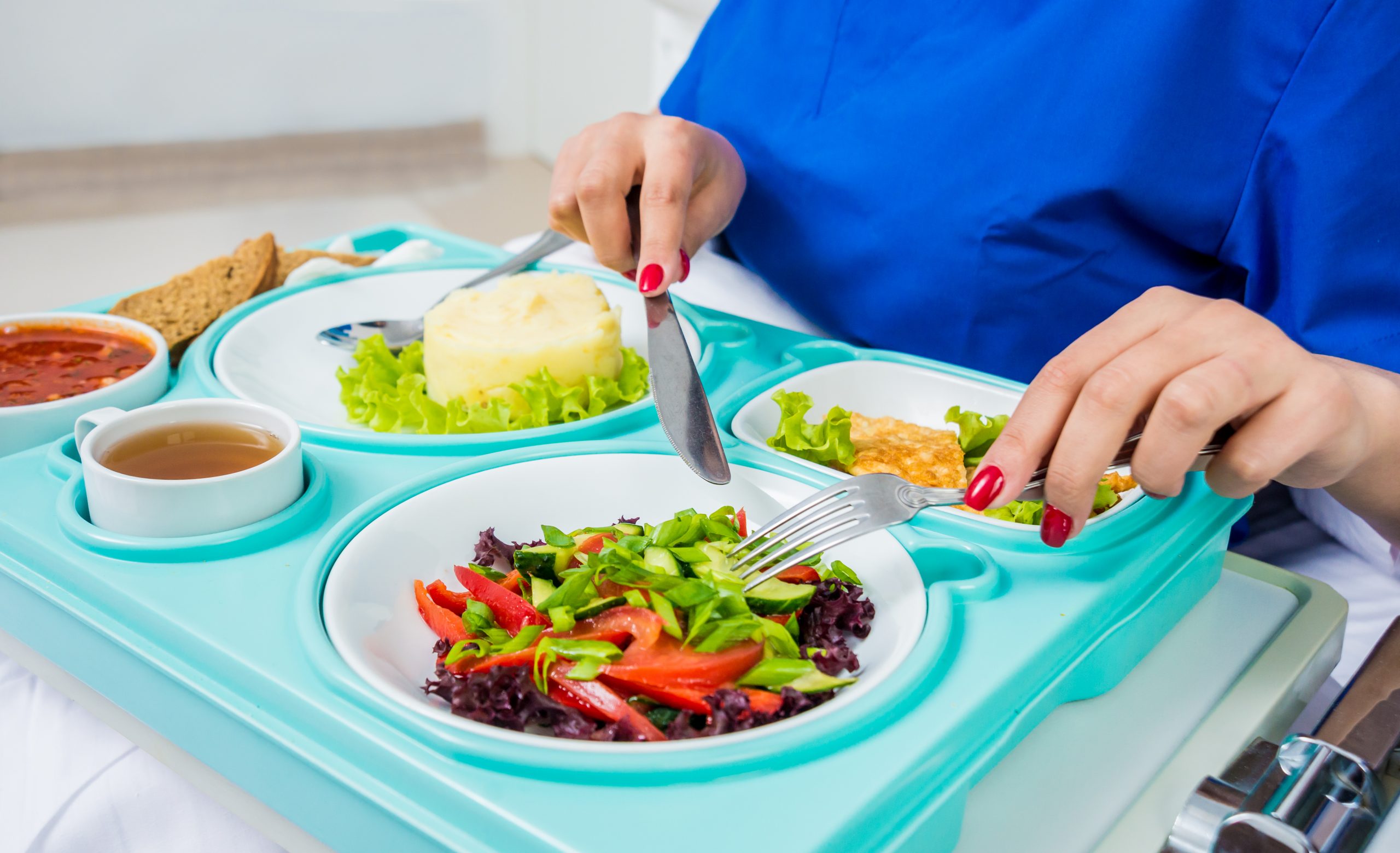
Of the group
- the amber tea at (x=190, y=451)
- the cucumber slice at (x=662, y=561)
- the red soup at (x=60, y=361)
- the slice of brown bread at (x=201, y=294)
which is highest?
the cucumber slice at (x=662, y=561)

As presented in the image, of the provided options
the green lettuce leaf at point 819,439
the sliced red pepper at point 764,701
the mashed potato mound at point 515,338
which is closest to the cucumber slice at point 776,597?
the sliced red pepper at point 764,701

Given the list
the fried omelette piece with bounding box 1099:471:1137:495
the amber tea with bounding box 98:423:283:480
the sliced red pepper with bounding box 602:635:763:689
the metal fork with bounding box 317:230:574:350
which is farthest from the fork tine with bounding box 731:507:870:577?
the metal fork with bounding box 317:230:574:350

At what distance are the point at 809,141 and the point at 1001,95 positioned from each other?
35cm

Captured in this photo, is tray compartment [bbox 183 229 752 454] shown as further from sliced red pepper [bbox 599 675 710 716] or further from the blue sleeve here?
the blue sleeve

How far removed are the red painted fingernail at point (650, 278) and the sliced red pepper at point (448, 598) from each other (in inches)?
19.4

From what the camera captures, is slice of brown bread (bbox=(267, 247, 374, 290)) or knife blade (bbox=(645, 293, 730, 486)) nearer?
knife blade (bbox=(645, 293, 730, 486))

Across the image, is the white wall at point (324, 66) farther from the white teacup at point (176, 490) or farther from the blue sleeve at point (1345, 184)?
the white teacup at point (176, 490)

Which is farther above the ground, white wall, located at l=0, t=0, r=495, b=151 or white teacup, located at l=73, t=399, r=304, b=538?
white teacup, located at l=73, t=399, r=304, b=538

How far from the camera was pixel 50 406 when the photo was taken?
4.36 ft

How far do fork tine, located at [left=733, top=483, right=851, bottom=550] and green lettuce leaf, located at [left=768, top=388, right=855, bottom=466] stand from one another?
0.27 meters

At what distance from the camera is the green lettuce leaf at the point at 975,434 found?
4.67 ft

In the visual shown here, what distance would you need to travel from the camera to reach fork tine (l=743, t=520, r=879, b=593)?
1.01 meters

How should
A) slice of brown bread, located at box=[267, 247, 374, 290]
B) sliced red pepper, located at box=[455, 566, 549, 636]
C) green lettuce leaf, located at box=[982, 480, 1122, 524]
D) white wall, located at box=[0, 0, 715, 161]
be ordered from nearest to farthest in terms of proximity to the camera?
sliced red pepper, located at box=[455, 566, 549, 636], green lettuce leaf, located at box=[982, 480, 1122, 524], slice of brown bread, located at box=[267, 247, 374, 290], white wall, located at box=[0, 0, 715, 161]

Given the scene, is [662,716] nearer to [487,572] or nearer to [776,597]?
[776,597]
